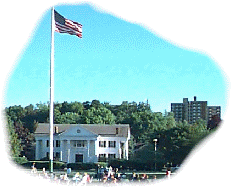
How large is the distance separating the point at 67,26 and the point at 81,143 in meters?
0.67

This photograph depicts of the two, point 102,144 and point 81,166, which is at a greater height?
point 102,144

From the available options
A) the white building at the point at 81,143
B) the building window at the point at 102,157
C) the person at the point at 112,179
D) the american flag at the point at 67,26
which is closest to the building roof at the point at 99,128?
the white building at the point at 81,143

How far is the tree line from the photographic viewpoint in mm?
14562

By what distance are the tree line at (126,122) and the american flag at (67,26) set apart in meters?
0.40

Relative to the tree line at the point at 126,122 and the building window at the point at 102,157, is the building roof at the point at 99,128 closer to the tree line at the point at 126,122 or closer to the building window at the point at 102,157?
the tree line at the point at 126,122

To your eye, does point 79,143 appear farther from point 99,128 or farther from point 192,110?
point 192,110

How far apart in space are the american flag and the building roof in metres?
0.52

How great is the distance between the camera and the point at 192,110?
47.7 feet

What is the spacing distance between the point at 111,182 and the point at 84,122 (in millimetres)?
397

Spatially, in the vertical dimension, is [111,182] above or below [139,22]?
below

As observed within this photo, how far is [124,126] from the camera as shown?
48.0 ft

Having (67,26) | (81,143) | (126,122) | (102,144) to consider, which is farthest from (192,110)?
(67,26)

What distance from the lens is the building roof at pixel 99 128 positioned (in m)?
14.6

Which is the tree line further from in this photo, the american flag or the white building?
the american flag
